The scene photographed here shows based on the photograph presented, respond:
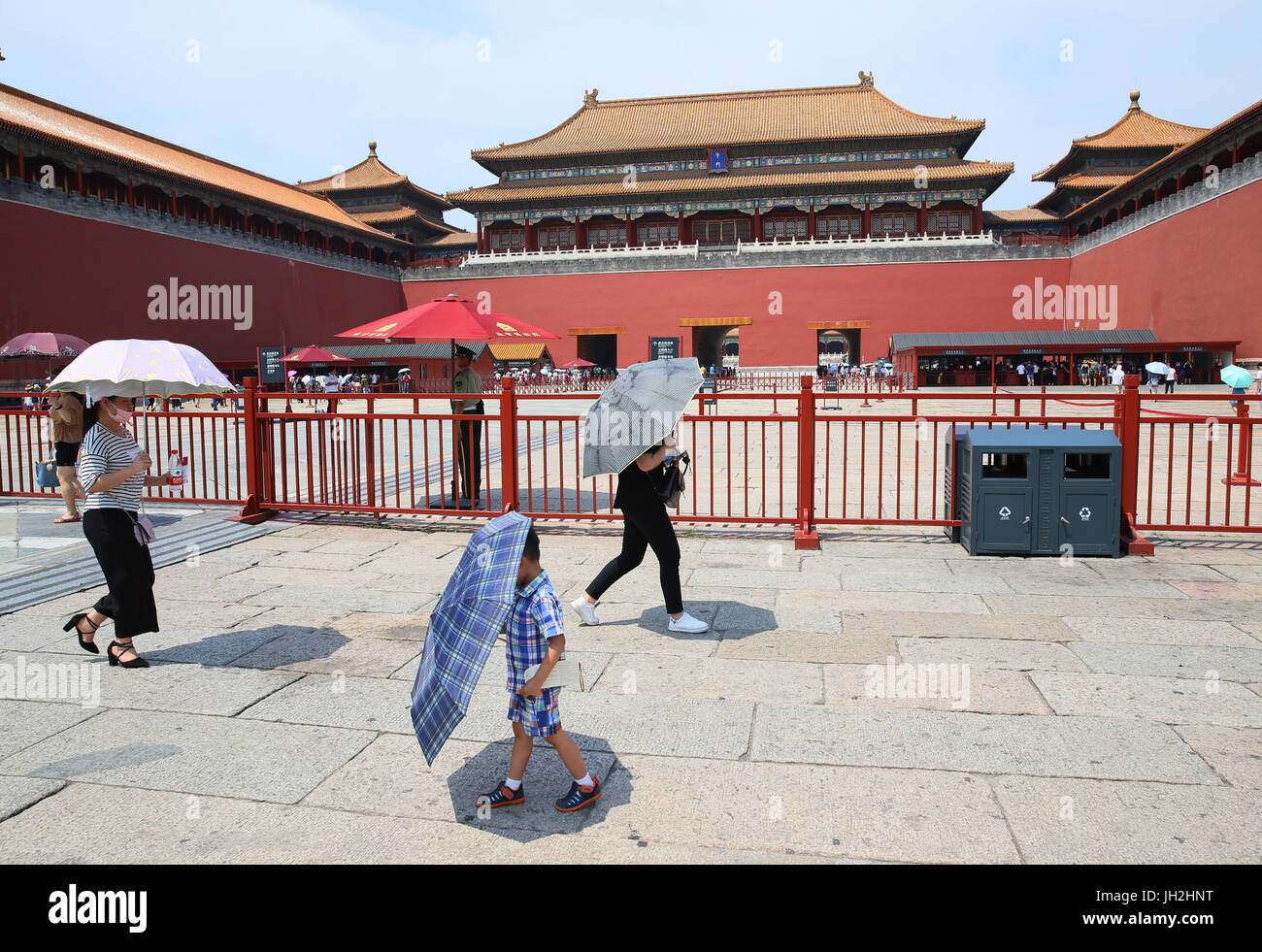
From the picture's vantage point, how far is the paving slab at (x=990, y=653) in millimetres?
3984

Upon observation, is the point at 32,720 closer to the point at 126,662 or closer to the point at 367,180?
the point at 126,662

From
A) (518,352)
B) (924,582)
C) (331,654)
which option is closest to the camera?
(331,654)

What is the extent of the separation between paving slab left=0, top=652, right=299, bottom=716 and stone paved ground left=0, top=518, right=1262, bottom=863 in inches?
0.6

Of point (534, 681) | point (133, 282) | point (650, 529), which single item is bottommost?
point (534, 681)

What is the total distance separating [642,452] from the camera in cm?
420

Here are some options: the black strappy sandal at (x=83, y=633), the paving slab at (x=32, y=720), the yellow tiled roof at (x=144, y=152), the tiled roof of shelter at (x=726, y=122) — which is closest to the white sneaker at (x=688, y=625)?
the paving slab at (x=32, y=720)

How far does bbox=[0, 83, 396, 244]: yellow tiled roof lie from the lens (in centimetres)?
2255

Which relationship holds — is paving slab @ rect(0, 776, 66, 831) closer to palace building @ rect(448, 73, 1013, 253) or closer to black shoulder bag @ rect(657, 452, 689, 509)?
black shoulder bag @ rect(657, 452, 689, 509)

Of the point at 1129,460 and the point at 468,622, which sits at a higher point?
the point at 1129,460

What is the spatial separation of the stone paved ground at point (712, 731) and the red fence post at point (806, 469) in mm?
851

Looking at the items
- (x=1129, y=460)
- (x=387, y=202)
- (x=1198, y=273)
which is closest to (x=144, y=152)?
(x=387, y=202)

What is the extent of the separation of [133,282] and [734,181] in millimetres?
22682

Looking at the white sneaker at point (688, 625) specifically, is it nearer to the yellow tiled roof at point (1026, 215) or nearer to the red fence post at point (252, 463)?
the red fence post at point (252, 463)

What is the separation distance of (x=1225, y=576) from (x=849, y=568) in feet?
7.31
